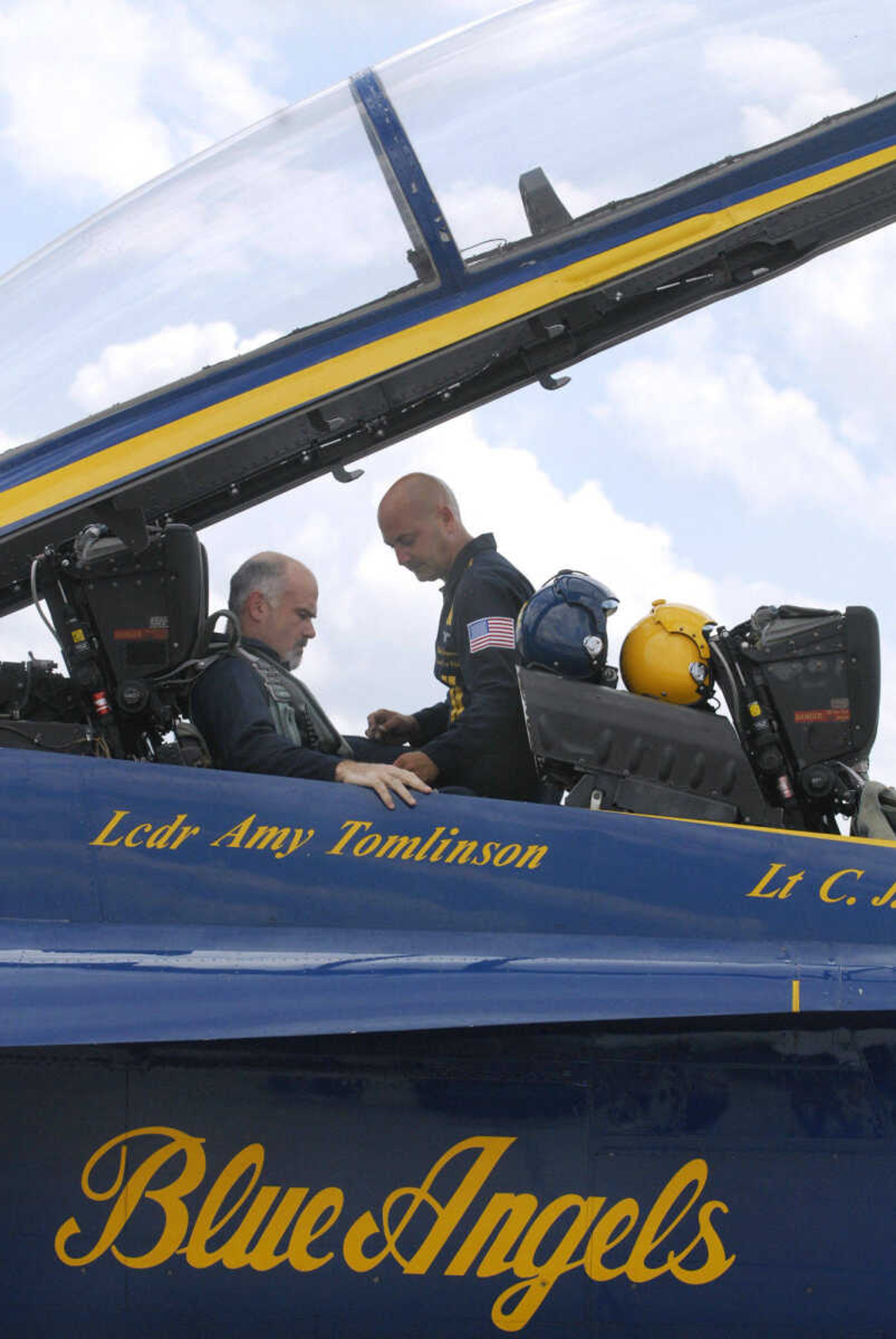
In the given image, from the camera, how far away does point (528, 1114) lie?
265 cm

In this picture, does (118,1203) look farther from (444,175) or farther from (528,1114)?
(444,175)

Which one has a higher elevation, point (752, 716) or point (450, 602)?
point (450, 602)

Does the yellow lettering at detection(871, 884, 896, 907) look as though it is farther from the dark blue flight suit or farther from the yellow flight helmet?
the dark blue flight suit

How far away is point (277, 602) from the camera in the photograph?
3.64 m

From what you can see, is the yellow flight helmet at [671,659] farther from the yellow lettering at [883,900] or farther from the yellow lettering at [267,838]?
the yellow lettering at [267,838]

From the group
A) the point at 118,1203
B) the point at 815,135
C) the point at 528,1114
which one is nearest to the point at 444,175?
the point at 815,135

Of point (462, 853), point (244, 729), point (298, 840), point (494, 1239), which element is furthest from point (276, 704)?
point (494, 1239)

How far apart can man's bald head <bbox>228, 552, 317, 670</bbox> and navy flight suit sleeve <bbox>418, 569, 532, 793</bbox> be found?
18.9 inches

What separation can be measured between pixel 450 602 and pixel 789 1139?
1661 mm

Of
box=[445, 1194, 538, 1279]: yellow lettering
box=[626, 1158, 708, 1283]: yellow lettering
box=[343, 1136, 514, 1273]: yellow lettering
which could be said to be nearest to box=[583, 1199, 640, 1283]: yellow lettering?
box=[626, 1158, 708, 1283]: yellow lettering

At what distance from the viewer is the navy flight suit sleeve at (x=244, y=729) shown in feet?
10.0

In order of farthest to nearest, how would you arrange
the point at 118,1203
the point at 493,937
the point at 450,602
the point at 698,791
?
the point at 450,602
the point at 698,791
the point at 493,937
the point at 118,1203

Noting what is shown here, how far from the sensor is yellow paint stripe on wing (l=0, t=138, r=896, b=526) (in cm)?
300

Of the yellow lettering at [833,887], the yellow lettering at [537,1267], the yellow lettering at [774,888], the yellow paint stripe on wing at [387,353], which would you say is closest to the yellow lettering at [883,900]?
the yellow lettering at [833,887]
